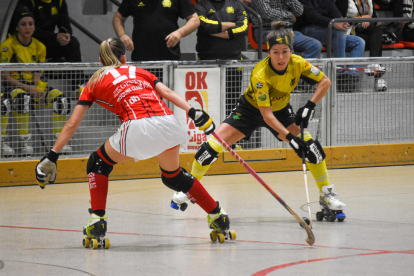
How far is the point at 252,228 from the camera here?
18.4 feet

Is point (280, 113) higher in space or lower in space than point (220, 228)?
higher

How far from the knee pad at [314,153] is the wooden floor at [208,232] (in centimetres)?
58

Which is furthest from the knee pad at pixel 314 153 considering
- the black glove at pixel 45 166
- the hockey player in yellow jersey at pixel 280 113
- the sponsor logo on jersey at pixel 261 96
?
the black glove at pixel 45 166

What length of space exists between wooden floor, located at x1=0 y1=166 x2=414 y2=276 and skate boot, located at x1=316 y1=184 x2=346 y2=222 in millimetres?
77

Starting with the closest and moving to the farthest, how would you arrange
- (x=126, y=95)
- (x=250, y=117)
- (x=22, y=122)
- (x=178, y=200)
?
→ (x=126, y=95) < (x=178, y=200) < (x=250, y=117) < (x=22, y=122)

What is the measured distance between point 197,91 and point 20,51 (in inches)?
94.2

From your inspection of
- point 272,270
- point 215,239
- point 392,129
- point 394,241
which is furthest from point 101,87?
point 392,129

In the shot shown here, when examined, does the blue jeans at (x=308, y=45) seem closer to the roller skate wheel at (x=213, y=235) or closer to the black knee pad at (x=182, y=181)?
the black knee pad at (x=182, y=181)

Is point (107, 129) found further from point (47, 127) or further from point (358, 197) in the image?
point (358, 197)

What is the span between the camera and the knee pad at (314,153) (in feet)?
18.7

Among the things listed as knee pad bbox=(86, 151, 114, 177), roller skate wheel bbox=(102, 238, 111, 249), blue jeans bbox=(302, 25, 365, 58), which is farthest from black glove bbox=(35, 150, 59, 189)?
blue jeans bbox=(302, 25, 365, 58)

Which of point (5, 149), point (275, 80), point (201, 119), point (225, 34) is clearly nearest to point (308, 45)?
point (225, 34)

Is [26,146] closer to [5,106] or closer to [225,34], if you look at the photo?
[5,106]

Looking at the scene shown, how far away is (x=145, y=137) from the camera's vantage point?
479 cm
